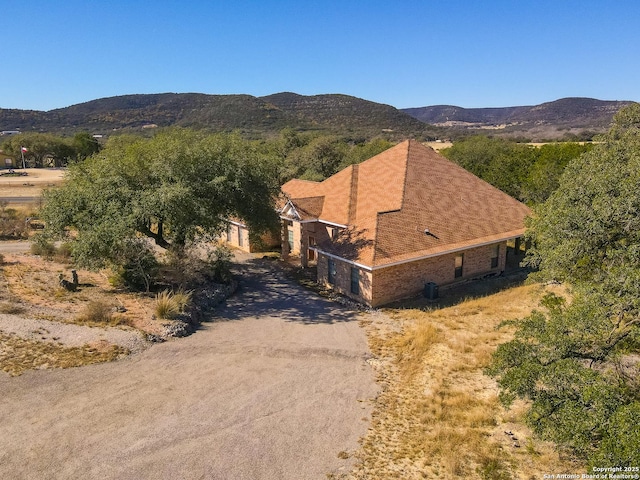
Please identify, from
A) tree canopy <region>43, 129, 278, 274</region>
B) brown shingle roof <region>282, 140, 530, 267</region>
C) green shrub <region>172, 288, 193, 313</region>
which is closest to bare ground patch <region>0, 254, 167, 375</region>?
green shrub <region>172, 288, 193, 313</region>

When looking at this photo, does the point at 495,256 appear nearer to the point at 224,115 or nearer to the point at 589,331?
the point at 589,331

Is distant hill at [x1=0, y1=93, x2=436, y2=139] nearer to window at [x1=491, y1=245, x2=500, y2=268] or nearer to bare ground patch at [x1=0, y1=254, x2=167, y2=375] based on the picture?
window at [x1=491, y1=245, x2=500, y2=268]

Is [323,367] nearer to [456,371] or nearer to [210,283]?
[456,371]

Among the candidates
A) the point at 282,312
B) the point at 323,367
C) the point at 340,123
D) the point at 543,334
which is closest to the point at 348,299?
the point at 282,312

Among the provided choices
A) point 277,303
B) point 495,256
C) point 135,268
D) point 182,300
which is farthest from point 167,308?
point 495,256

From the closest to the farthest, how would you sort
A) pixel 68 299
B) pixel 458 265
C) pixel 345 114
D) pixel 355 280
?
pixel 68 299
pixel 355 280
pixel 458 265
pixel 345 114
